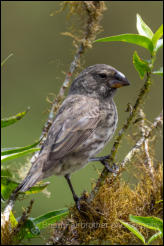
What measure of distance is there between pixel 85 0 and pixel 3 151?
1.03 m

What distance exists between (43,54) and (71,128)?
4801mm

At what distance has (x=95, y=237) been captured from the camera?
246 cm

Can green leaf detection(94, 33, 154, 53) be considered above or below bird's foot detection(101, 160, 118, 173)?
above

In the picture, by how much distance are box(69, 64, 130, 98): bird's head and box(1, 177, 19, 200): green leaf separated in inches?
51.3

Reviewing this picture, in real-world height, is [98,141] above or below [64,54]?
below

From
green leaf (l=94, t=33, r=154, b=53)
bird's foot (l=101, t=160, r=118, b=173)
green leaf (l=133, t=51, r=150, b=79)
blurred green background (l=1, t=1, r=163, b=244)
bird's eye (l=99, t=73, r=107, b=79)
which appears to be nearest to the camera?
green leaf (l=94, t=33, r=154, b=53)

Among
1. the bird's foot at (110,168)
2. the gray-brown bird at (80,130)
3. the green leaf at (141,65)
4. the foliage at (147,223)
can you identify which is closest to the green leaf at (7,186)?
the gray-brown bird at (80,130)

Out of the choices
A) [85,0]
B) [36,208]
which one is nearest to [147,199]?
[85,0]

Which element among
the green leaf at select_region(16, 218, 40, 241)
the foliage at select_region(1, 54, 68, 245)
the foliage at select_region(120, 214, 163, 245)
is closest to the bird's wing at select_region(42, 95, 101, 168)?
the foliage at select_region(1, 54, 68, 245)

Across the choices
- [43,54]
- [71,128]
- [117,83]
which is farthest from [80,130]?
[43,54]

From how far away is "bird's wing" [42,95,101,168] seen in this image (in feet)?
10.7

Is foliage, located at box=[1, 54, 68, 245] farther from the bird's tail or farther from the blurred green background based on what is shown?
the blurred green background

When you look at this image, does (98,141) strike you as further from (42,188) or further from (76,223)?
(76,223)

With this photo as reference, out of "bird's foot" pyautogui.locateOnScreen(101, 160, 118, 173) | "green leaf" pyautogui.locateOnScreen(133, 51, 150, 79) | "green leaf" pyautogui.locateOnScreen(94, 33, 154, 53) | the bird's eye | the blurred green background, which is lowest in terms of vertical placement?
"bird's foot" pyautogui.locateOnScreen(101, 160, 118, 173)
